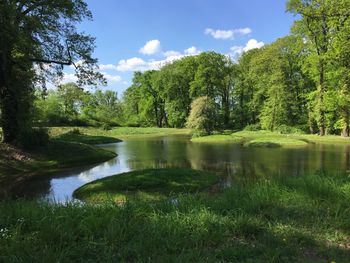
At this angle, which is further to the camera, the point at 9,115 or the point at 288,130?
the point at 288,130

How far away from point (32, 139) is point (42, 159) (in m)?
1.88

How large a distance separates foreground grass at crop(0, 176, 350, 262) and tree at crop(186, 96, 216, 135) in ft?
127

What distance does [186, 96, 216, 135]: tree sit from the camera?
46188mm

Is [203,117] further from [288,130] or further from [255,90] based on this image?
[255,90]

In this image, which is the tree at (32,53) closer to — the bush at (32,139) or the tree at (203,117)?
the bush at (32,139)

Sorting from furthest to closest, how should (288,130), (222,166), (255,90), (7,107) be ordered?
(255,90), (288,130), (7,107), (222,166)

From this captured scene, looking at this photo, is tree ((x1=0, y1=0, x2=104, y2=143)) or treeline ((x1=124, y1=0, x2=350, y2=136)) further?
treeline ((x1=124, y1=0, x2=350, y2=136))

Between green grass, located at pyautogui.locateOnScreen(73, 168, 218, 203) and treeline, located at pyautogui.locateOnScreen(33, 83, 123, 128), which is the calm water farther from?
treeline, located at pyautogui.locateOnScreen(33, 83, 123, 128)

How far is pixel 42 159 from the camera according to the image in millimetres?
21406

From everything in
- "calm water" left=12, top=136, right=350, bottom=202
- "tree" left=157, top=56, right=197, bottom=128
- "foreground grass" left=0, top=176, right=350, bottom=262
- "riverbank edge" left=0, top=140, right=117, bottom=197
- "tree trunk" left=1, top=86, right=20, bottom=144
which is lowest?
"calm water" left=12, top=136, right=350, bottom=202

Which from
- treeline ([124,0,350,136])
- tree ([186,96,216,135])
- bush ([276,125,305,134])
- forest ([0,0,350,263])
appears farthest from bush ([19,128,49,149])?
bush ([276,125,305,134])

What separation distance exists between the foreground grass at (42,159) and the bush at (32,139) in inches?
15.4

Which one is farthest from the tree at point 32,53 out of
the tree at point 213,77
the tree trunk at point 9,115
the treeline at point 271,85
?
the tree at point 213,77

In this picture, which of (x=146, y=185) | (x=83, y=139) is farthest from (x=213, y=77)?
(x=146, y=185)
